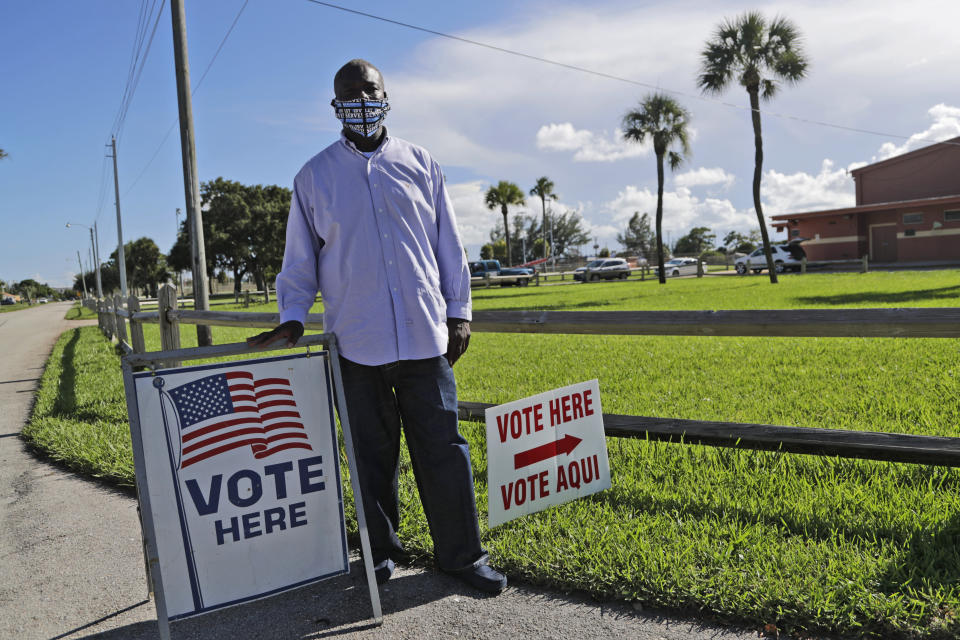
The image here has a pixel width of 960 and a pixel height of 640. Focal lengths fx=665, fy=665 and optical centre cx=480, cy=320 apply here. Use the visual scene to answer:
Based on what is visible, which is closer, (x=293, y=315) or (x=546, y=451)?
(x=293, y=315)

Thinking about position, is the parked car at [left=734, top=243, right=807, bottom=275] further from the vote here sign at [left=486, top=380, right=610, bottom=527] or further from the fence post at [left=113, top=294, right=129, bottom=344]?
the vote here sign at [left=486, top=380, right=610, bottom=527]

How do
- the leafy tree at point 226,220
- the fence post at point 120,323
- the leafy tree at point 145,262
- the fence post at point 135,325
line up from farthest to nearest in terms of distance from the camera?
the leafy tree at point 145,262
the leafy tree at point 226,220
the fence post at point 120,323
the fence post at point 135,325

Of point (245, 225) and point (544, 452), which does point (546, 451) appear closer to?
point (544, 452)

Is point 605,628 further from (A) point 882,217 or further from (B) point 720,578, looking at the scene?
(A) point 882,217

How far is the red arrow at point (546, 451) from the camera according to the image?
3.28 meters

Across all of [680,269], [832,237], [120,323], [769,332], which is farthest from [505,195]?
[769,332]

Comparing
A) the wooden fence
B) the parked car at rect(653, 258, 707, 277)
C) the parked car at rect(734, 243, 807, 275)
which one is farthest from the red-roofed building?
the wooden fence

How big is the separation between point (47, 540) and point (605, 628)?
2.97 m

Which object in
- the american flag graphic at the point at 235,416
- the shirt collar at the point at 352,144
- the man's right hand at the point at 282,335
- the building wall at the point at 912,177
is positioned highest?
the building wall at the point at 912,177

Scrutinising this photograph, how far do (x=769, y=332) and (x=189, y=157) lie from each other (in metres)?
9.11

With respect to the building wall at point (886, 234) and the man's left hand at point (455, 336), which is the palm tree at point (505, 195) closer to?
the building wall at point (886, 234)

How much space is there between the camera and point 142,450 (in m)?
2.26

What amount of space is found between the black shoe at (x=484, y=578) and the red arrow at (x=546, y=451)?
65cm

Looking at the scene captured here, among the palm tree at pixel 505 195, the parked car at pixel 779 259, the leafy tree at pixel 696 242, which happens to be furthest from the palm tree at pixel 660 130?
the leafy tree at pixel 696 242
